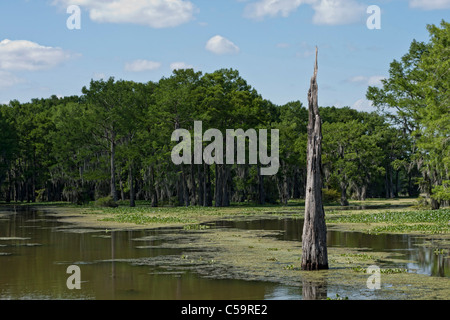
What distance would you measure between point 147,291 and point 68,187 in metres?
75.2

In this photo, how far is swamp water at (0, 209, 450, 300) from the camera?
15836 millimetres

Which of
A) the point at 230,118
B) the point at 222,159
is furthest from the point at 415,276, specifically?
the point at 230,118

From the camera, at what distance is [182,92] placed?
221 feet

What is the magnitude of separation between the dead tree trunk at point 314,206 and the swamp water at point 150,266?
220cm

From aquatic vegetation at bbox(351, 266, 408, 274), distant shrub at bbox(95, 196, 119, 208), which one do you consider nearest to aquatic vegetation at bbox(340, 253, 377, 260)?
aquatic vegetation at bbox(351, 266, 408, 274)

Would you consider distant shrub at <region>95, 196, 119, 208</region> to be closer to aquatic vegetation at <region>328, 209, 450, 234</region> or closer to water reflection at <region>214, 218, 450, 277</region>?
water reflection at <region>214, 218, 450, 277</region>

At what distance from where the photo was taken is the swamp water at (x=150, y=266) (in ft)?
52.0

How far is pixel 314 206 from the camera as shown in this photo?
1898cm

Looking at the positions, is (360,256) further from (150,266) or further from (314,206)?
(150,266)

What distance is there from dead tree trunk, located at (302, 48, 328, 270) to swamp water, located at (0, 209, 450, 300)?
2.20m

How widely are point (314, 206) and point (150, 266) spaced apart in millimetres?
6481

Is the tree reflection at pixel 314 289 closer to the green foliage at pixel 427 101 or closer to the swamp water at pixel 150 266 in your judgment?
the swamp water at pixel 150 266

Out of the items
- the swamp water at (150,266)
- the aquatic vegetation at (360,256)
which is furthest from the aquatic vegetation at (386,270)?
the aquatic vegetation at (360,256)
